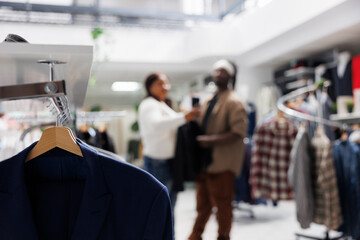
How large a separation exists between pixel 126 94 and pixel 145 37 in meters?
4.54

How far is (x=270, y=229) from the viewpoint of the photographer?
374cm

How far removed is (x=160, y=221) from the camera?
962 millimetres

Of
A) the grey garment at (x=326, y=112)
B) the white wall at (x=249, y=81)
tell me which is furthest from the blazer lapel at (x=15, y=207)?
the white wall at (x=249, y=81)

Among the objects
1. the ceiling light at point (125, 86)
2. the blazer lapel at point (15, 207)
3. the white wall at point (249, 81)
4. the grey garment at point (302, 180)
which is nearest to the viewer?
the blazer lapel at point (15, 207)

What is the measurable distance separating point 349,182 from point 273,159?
0.66 metres

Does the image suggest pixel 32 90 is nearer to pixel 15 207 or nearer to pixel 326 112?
pixel 15 207

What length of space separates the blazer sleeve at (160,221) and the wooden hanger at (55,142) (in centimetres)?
25

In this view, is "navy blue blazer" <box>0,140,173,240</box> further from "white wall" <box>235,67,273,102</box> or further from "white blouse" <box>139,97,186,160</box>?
"white wall" <box>235,67,273,102</box>

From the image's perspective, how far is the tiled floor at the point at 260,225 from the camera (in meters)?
3.49

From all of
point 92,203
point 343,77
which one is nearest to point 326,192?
point 92,203

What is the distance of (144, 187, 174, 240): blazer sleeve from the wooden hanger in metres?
0.25

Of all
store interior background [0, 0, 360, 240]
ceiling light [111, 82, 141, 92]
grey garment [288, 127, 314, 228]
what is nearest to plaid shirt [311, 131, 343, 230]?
grey garment [288, 127, 314, 228]

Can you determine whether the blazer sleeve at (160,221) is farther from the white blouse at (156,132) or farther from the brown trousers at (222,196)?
the brown trousers at (222,196)

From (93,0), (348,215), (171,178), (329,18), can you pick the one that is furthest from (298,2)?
(93,0)
